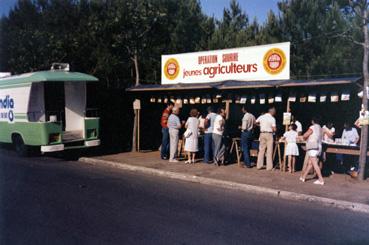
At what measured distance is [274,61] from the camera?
1306 cm

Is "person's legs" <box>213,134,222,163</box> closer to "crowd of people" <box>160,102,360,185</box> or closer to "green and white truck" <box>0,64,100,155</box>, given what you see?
"crowd of people" <box>160,102,360,185</box>

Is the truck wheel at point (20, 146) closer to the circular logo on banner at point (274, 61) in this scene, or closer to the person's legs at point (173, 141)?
the person's legs at point (173, 141)

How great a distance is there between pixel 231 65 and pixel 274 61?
5.07 ft

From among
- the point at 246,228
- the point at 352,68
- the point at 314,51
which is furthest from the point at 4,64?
the point at 246,228

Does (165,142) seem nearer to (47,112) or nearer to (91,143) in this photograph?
(91,143)

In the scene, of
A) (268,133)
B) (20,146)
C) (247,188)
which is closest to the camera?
(247,188)

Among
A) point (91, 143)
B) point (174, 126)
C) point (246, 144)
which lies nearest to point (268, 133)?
point (246, 144)

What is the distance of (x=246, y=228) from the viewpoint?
6.37 metres

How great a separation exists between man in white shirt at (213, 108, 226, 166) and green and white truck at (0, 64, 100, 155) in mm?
4419

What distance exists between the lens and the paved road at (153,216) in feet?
19.2

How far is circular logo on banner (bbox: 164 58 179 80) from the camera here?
15539mm

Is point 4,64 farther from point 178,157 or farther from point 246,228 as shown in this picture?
point 246,228

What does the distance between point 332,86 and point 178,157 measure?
18.4ft

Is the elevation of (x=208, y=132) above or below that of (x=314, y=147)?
above
